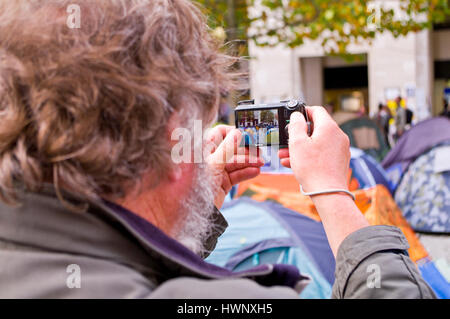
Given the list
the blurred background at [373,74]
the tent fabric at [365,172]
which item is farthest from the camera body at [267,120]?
the blurred background at [373,74]

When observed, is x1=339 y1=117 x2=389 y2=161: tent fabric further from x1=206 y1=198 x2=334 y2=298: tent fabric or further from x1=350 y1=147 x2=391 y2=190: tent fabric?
x1=206 y1=198 x2=334 y2=298: tent fabric

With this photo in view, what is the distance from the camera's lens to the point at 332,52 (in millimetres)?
6305

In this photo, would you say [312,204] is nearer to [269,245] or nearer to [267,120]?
[269,245]

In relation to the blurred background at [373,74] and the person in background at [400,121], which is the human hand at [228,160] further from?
the person in background at [400,121]

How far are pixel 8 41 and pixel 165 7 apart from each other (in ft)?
0.77

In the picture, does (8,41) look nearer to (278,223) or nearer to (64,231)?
(64,231)

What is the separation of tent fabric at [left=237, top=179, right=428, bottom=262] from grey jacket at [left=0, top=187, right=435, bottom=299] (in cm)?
A: 229

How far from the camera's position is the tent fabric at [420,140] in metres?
4.48

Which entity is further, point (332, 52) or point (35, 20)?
point (332, 52)

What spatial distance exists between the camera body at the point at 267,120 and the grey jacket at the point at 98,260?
35 centimetres

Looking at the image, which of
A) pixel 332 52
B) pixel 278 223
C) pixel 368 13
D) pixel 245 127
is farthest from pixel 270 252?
pixel 332 52

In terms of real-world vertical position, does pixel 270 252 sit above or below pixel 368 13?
below
